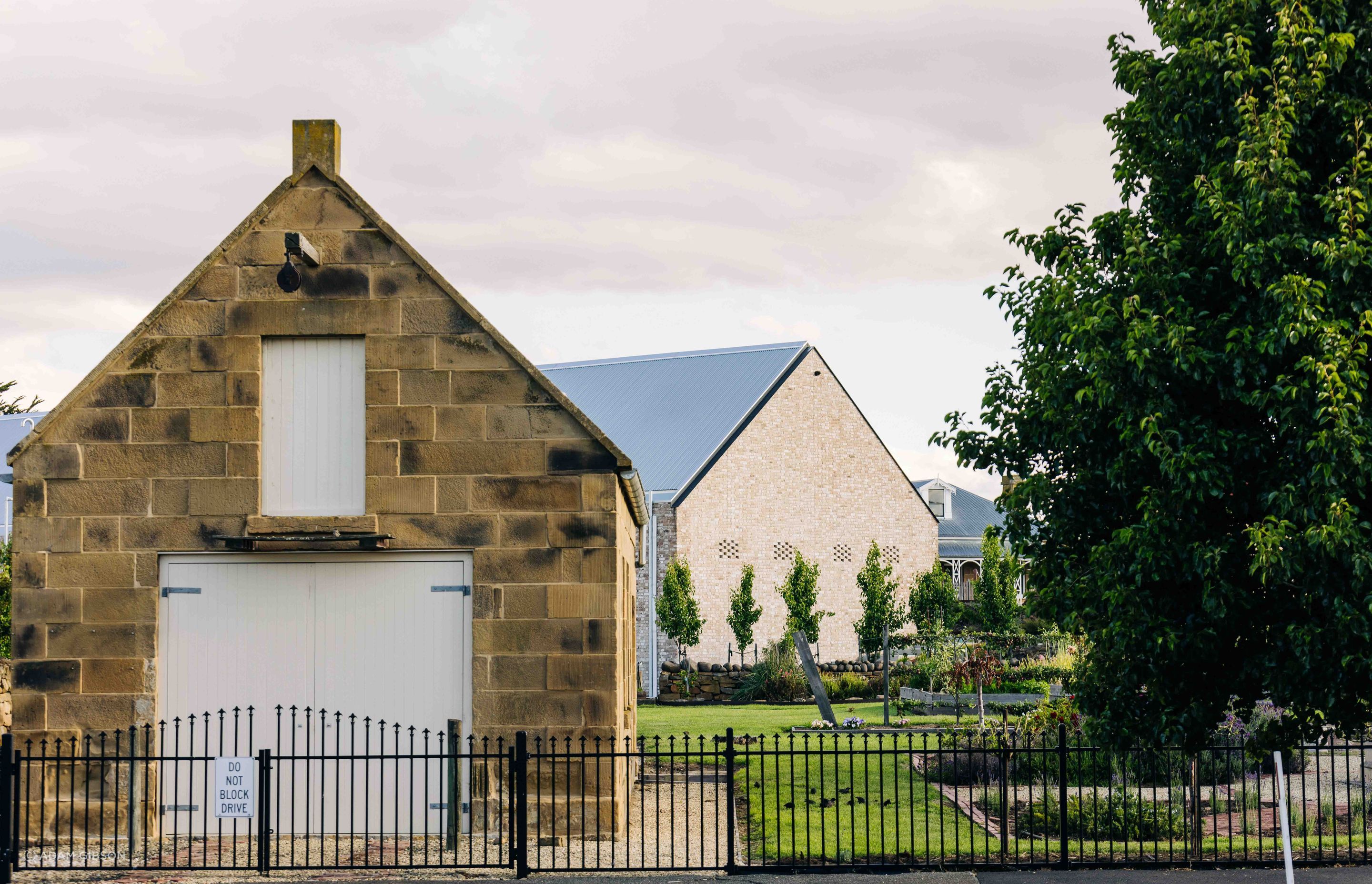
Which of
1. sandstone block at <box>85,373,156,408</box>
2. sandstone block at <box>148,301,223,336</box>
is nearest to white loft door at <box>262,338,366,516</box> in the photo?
sandstone block at <box>148,301,223,336</box>

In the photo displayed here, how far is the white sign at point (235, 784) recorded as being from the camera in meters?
11.9

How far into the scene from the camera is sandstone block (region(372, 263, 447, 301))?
14.0 m

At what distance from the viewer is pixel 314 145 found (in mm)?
14336

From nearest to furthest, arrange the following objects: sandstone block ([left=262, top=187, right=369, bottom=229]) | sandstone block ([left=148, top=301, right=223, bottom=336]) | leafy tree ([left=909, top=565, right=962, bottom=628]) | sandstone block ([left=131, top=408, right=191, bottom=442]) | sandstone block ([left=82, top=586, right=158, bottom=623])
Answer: sandstone block ([left=82, top=586, right=158, bottom=623]), sandstone block ([left=131, top=408, right=191, bottom=442]), sandstone block ([left=148, top=301, right=223, bottom=336]), sandstone block ([left=262, top=187, right=369, bottom=229]), leafy tree ([left=909, top=565, right=962, bottom=628])

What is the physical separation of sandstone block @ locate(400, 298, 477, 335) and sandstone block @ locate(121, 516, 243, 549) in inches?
103

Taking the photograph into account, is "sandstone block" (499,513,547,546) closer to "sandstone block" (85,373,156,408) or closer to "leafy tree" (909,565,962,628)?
"sandstone block" (85,373,156,408)

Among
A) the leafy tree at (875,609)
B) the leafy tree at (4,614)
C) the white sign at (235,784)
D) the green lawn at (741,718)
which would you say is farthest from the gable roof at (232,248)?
the leafy tree at (875,609)

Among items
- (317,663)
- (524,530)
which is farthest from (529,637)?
Answer: (317,663)

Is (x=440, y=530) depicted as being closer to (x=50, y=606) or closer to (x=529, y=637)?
(x=529, y=637)

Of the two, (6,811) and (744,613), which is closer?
(6,811)

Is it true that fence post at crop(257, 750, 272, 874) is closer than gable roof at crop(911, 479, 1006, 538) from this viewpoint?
Yes

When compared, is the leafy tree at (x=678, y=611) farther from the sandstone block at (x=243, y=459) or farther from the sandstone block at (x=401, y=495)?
the sandstone block at (x=243, y=459)

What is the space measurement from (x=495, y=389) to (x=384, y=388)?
1.15 m

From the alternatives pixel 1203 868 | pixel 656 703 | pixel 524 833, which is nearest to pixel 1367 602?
pixel 1203 868
